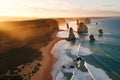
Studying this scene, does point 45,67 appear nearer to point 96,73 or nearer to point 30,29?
point 96,73

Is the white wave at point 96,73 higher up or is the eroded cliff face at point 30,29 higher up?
the eroded cliff face at point 30,29

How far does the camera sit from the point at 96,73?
37.1 meters

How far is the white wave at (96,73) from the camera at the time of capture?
113 ft

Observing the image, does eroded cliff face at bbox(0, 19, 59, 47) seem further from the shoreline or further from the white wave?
the white wave

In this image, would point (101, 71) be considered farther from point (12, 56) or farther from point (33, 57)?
point (12, 56)

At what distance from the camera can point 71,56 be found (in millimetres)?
51125

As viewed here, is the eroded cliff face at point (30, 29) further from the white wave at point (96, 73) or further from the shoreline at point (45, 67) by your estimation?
the white wave at point (96, 73)

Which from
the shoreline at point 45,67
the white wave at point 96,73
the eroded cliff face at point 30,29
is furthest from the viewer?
the eroded cliff face at point 30,29

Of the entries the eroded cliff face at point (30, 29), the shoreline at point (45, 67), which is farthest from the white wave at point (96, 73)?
the eroded cliff face at point (30, 29)

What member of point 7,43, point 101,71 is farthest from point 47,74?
point 7,43

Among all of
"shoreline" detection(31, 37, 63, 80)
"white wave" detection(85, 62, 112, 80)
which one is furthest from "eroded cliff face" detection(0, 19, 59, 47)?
"white wave" detection(85, 62, 112, 80)

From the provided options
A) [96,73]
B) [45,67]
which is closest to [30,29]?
[45,67]

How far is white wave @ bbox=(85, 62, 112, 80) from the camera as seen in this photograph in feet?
113

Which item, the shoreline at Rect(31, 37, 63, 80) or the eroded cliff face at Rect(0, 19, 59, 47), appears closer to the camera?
the shoreline at Rect(31, 37, 63, 80)
